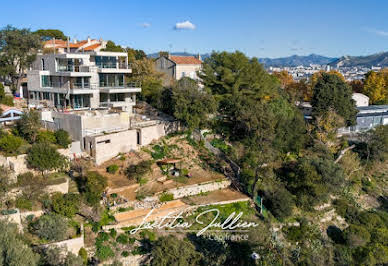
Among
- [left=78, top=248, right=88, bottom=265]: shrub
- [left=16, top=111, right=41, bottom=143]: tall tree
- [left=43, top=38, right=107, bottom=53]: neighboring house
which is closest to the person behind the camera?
[left=78, top=248, right=88, bottom=265]: shrub

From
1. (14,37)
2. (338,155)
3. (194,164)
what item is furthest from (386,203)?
(14,37)

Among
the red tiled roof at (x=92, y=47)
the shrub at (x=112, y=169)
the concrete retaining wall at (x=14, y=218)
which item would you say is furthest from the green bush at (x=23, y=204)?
the red tiled roof at (x=92, y=47)

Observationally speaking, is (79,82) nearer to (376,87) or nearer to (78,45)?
(78,45)

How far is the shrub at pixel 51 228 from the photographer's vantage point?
19.7 metres

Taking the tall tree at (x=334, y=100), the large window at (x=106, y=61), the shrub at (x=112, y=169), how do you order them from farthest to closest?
1. the tall tree at (x=334, y=100)
2. the large window at (x=106, y=61)
3. the shrub at (x=112, y=169)

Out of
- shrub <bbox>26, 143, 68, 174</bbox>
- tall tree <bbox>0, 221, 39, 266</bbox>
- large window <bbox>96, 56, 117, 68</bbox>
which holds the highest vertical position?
large window <bbox>96, 56, 117, 68</bbox>

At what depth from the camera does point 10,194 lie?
21.9m

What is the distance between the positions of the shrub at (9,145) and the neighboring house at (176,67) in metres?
29.1

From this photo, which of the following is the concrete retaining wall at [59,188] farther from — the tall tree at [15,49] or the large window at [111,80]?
the tall tree at [15,49]

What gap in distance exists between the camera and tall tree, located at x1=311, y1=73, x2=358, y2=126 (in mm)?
41094

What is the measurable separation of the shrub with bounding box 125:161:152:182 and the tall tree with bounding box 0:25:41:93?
811 inches

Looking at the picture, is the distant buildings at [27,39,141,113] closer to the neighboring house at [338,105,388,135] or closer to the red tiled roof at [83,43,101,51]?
the red tiled roof at [83,43,101,51]

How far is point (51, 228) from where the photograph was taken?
19719 mm

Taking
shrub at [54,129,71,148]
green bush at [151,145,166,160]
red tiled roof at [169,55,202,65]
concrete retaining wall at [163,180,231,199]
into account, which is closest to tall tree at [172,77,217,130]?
green bush at [151,145,166,160]
